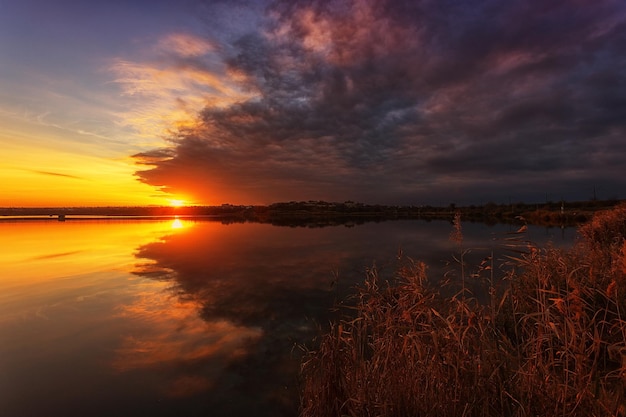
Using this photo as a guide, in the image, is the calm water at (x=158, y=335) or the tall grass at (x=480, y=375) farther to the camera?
the calm water at (x=158, y=335)

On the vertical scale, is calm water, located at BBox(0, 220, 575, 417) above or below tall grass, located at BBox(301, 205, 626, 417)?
below

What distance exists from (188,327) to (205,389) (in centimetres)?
406

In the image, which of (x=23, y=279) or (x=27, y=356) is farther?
(x=23, y=279)

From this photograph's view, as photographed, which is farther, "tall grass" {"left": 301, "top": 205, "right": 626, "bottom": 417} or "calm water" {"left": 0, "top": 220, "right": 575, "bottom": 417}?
"calm water" {"left": 0, "top": 220, "right": 575, "bottom": 417}

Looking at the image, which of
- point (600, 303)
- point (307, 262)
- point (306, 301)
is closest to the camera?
point (600, 303)

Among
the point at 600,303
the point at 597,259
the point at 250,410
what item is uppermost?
the point at 597,259

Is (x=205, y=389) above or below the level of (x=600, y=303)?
below

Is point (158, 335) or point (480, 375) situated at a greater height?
point (480, 375)

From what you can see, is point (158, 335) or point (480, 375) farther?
point (158, 335)

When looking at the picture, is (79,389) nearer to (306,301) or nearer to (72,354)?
(72,354)

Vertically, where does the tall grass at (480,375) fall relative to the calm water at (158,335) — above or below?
above

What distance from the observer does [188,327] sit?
11.2 metres

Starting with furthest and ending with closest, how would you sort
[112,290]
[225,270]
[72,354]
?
1. [225,270]
2. [112,290]
3. [72,354]

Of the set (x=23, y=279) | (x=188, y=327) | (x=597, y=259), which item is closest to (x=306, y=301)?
(x=188, y=327)
